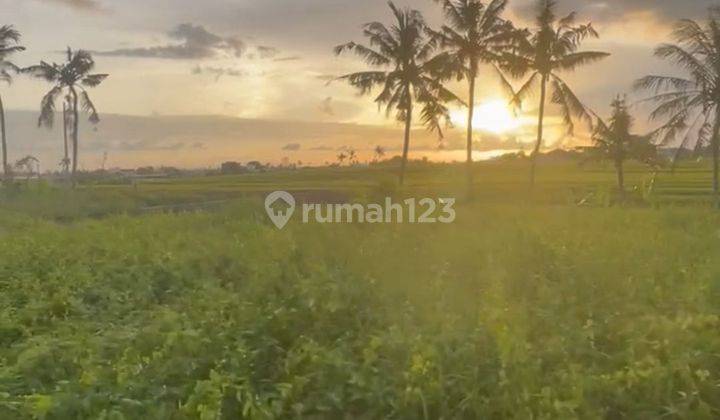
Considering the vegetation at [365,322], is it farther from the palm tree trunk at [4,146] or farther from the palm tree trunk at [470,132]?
the palm tree trunk at [4,146]

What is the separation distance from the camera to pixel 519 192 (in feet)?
98.2

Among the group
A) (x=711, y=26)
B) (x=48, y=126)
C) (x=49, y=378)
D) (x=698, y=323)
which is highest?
(x=711, y=26)

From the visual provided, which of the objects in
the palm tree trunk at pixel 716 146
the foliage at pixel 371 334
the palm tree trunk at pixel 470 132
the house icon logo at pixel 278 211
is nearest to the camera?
the foliage at pixel 371 334

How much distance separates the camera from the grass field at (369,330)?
3605 millimetres

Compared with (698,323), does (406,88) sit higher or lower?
higher

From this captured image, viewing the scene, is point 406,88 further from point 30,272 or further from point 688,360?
point 688,360

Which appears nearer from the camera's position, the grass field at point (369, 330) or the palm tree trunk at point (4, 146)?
the grass field at point (369, 330)

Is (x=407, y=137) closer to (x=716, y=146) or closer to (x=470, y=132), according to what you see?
(x=470, y=132)

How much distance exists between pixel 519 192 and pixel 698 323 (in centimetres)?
2635

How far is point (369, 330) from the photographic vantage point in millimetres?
4781

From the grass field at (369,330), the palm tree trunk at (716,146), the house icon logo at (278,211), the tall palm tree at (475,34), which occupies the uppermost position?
the tall palm tree at (475,34)

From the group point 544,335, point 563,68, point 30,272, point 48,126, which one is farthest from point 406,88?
point 544,335

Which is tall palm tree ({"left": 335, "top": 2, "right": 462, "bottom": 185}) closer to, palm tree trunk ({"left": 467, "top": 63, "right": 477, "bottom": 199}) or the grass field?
palm tree trunk ({"left": 467, "top": 63, "right": 477, "bottom": 199})

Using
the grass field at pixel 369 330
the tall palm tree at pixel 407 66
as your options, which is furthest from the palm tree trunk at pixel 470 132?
the grass field at pixel 369 330
